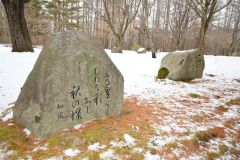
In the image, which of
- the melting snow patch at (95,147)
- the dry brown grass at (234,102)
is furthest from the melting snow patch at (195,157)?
the dry brown grass at (234,102)

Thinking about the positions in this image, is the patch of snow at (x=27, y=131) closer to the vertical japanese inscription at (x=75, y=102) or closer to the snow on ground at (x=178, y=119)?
the snow on ground at (x=178, y=119)

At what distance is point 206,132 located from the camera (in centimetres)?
373

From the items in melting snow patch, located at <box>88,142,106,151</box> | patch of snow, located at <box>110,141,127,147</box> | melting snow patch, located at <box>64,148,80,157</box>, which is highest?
patch of snow, located at <box>110,141,127,147</box>

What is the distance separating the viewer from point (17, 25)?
10.8 m

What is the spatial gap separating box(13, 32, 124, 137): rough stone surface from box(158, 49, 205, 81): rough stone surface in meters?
4.66

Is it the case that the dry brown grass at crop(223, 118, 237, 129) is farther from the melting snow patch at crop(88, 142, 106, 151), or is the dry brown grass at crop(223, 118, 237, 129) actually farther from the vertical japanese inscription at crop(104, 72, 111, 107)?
the melting snow patch at crop(88, 142, 106, 151)

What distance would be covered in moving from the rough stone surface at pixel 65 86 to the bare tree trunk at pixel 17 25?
28.1 feet

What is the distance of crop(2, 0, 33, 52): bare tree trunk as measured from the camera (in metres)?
10.5

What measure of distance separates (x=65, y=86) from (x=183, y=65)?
5.61 meters

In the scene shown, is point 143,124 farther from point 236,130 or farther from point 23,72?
point 23,72

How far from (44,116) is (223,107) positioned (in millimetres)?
4232

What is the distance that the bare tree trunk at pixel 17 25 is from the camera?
10.5m

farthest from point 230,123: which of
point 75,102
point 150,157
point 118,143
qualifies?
point 75,102

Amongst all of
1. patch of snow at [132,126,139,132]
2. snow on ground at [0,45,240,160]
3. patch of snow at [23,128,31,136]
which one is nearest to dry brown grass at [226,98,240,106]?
snow on ground at [0,45,240,160]
